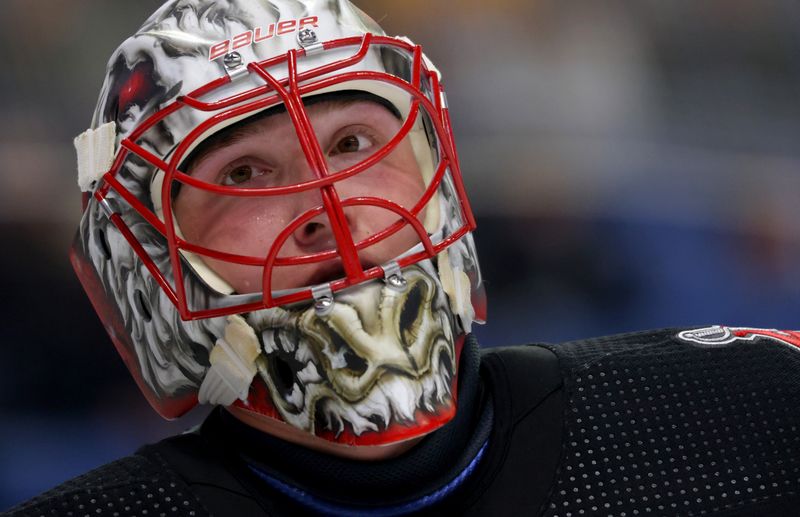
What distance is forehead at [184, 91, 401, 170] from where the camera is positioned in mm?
1098

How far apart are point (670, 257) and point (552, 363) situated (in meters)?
1.08

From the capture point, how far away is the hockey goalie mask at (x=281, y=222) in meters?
1.02

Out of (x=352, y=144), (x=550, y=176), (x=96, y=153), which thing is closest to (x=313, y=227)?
(x=352, y=144)

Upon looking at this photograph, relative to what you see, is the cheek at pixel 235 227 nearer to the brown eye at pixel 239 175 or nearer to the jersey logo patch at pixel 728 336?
the brown eye at pixel 239 175

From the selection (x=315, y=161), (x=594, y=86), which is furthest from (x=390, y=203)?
(x=594, y=86)

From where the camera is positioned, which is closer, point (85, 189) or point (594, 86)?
point (85, 189)

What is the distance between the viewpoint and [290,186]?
1024mm

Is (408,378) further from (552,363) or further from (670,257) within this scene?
(670,257)

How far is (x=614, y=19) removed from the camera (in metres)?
2.41

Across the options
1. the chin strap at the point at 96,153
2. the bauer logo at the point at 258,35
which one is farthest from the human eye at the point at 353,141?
the chin strap at the point at 96,153

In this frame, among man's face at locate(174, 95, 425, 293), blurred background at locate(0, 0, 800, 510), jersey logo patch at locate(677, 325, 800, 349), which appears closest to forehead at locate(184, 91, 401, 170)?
man's face at locate(174, 95, 425, 293)

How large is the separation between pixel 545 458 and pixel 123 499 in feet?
1.33

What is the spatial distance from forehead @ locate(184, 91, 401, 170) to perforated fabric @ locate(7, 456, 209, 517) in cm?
31

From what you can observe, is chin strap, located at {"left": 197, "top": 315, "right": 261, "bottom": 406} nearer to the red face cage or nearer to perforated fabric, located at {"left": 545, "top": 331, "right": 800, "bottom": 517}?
the red face cage
